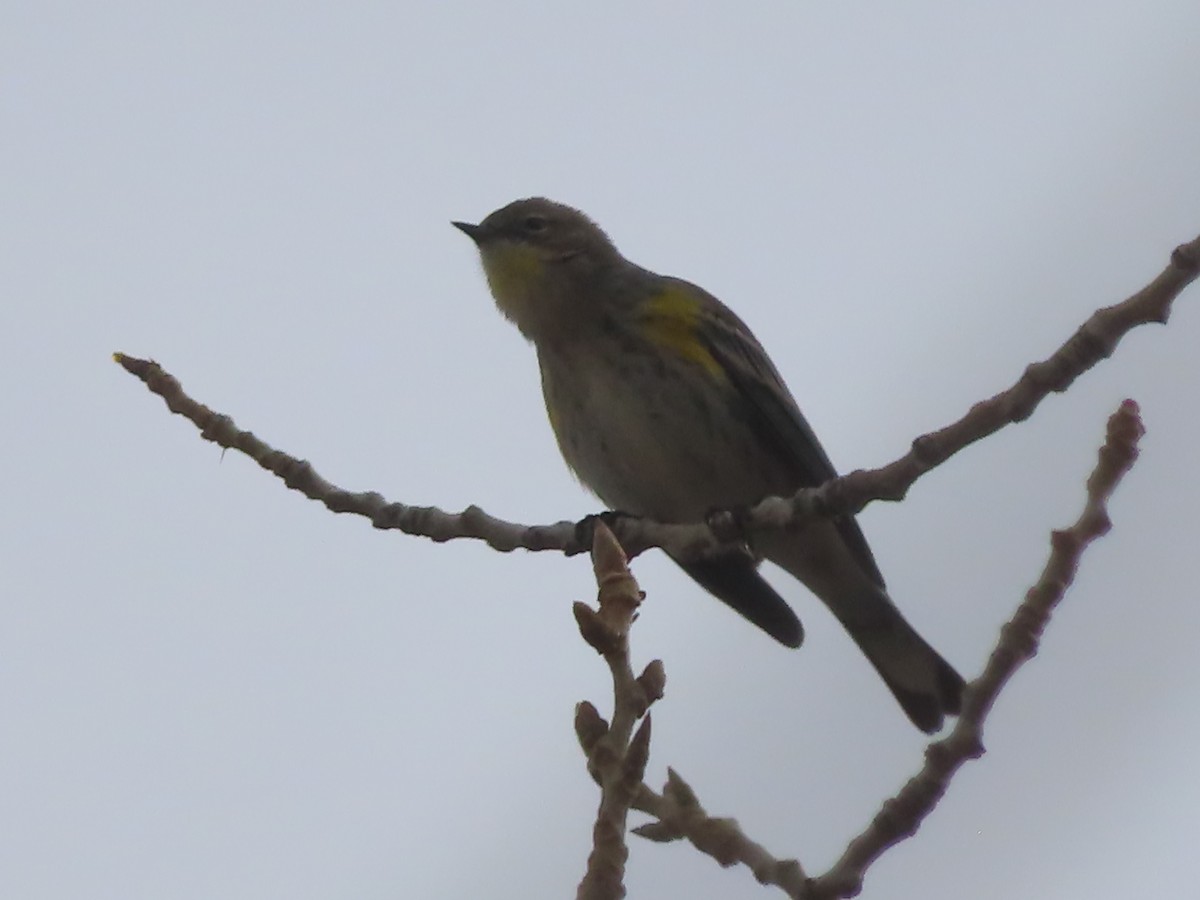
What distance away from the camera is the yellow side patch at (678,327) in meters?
5.94

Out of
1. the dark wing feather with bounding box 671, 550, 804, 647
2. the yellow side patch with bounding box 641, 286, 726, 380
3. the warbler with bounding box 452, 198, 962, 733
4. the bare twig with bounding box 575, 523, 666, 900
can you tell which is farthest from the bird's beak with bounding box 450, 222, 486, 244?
the bare twig with bounding box 575, 523, 666, 900

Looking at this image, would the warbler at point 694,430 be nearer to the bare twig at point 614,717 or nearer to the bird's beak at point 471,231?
the bird's beak at point 471,231

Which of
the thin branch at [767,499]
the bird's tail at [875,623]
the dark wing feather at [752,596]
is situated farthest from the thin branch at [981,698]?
the dark wing feather at [752,596]

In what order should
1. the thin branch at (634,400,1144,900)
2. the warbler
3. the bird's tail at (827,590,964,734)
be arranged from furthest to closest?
the bird's tail at (827,590,964,734) → the warbler → the thin branch at (634,400,1144,900)

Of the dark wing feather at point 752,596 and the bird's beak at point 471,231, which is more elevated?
the bird's beak at point 471,231

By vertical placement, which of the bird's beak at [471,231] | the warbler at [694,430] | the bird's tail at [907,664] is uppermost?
the bird's beak at [471,231]

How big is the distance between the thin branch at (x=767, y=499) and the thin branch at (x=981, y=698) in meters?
0.46

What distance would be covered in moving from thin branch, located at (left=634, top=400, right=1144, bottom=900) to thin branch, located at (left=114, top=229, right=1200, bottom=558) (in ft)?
1.50

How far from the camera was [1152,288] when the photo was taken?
295cm

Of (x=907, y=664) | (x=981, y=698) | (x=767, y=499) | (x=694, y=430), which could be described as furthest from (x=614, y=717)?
(x=907, y=664)

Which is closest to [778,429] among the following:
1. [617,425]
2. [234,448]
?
[617,425]

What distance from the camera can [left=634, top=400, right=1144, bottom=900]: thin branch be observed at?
8.41ft

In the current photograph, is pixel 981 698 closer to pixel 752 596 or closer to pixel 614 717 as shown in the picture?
pixel 614 717

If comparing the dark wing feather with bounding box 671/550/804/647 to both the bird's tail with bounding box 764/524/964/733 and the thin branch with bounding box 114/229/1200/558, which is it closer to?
the bird's tail with bounding box 764/524/964/733
